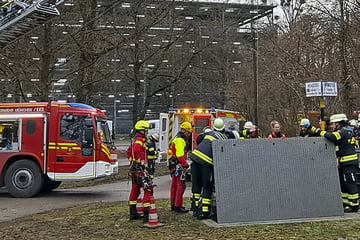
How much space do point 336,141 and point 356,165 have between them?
0.78 metres

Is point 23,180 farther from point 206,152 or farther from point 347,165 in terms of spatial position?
point 347,165

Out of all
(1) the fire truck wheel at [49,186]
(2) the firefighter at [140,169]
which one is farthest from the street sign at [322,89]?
(1) the fire truck wheel at [49,186]

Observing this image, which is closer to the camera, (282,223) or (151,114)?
(282,223)

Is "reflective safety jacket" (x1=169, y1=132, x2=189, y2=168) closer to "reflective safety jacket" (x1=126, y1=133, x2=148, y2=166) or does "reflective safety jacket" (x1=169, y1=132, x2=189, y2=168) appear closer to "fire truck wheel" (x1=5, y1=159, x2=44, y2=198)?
"reflective safety jacket" (x1=126, y1=133, x2=148, y2=166)

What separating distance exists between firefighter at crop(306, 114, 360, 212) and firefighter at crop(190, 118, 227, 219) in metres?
1.96

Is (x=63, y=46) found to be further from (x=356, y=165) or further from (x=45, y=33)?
(x=356, y=165)

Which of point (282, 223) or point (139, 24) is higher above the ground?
point (139, 24)

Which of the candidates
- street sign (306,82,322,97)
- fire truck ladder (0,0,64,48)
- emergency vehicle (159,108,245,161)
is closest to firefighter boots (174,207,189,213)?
street sign (306,82,322,97)

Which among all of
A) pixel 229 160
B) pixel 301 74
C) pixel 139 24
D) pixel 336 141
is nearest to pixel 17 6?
pixel 229 160

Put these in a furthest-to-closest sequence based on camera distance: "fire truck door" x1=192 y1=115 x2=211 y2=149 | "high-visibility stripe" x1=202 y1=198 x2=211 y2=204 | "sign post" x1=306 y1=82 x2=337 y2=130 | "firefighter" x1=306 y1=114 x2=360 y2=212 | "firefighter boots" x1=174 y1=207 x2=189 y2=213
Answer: "fire truck door" x1=192 y1=115 x2=211 y2=149
"sign post" x1=306 y1=82 x2=337 y2=130
"firefighter boots" x1=174 y1=207 x2=189 y2=213
"firefighter" x1=306 y1=114 x2=360 y2=212
"high-visibility stripe" x1=202 y1=198 x2=211 y2=204

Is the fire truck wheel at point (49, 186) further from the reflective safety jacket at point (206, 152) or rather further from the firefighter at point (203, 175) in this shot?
the reflective safety jacket at point (206, 152)

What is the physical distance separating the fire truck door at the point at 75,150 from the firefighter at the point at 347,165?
6.45 meters

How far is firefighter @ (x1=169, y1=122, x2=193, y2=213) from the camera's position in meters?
8.35

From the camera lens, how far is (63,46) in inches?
636
